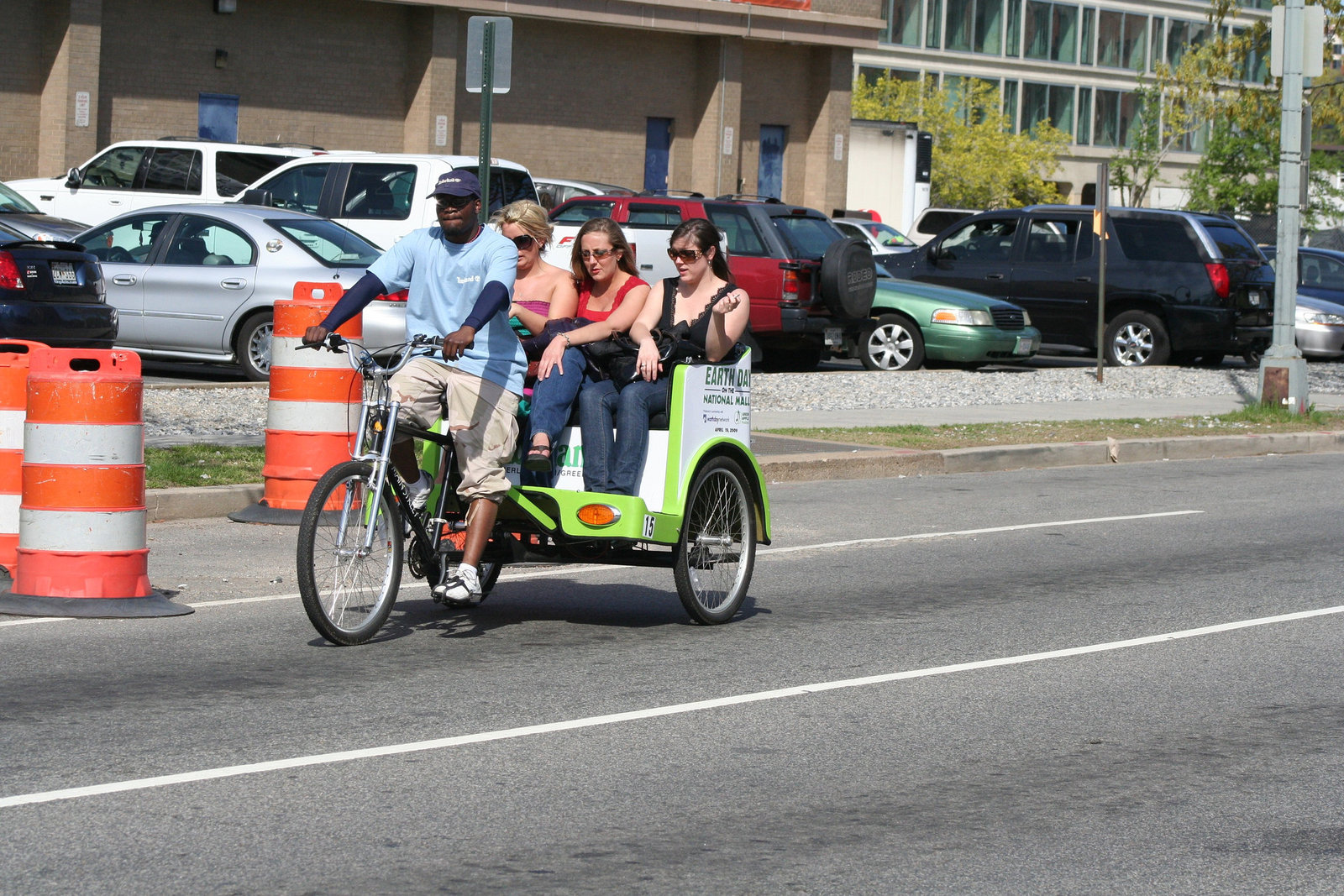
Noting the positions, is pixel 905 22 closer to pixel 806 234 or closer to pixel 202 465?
pixel 806 234

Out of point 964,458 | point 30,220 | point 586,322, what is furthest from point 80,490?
point 30,220

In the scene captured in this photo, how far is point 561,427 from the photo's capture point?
7895mm

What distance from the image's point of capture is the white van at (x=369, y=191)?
20.9 m

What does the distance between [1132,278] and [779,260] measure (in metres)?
5.20

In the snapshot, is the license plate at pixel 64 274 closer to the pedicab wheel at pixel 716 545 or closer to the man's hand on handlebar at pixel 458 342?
the pedicab wheel at pixel 716 545

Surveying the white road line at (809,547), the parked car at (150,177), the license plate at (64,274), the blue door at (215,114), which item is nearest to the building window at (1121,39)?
the blue door at (215,114)

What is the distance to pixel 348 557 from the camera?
23.9 ft

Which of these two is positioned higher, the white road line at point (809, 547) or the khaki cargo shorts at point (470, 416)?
the khaki cargo shorts at point (470, 416)

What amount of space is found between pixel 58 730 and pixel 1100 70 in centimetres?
7188

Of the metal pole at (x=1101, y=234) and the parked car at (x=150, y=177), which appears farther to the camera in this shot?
the parked car at (x=150, y=177)

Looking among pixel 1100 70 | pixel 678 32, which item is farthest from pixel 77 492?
pixel 1100 70

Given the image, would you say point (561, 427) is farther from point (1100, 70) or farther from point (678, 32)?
point (1100, 70)

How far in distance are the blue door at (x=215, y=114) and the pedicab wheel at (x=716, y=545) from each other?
27.3 meters

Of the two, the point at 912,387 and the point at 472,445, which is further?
the point at 912,387
